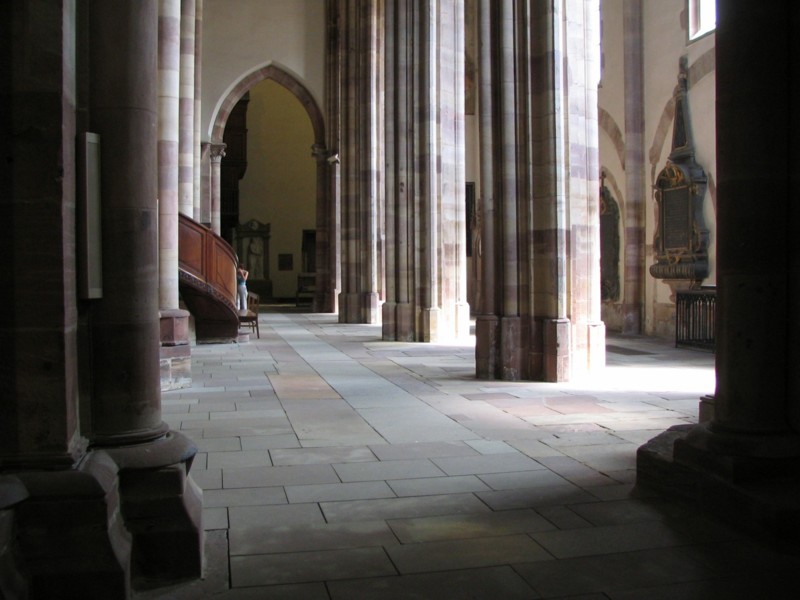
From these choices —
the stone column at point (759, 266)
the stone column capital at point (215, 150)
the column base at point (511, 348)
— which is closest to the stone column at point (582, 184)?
the column base at point (511, 348)

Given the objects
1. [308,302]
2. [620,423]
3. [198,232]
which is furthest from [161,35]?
[308,302]

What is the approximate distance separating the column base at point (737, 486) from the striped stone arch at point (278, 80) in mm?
21255

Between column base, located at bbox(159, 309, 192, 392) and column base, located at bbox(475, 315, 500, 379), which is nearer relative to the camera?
column base, located at bbox(159, 309, 192, 392)

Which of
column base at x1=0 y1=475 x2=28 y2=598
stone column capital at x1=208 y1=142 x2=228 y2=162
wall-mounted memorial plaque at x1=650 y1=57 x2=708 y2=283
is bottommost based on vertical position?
column base at x1=0 y1=475 x2=28 y2=598

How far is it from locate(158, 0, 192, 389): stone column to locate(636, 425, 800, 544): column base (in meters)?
5.29

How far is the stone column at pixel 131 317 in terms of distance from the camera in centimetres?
304

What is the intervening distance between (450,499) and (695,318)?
9.73m

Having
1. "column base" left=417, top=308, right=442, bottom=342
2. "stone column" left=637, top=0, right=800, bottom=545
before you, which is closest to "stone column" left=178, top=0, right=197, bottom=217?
"column base" left=417, top=308, right=442, bottom=342

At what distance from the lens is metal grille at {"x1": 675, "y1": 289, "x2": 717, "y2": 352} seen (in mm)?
12273

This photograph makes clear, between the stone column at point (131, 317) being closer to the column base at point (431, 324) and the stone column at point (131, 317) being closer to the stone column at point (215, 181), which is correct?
the column base at point (431, 324)

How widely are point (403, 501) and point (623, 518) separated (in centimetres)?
104

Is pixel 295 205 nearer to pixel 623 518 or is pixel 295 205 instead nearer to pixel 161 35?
pixel 161 35

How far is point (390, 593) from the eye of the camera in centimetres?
286

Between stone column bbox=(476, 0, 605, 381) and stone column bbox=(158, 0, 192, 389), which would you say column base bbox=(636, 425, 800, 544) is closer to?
stone column bbox=(476, 0, 605, 381)
